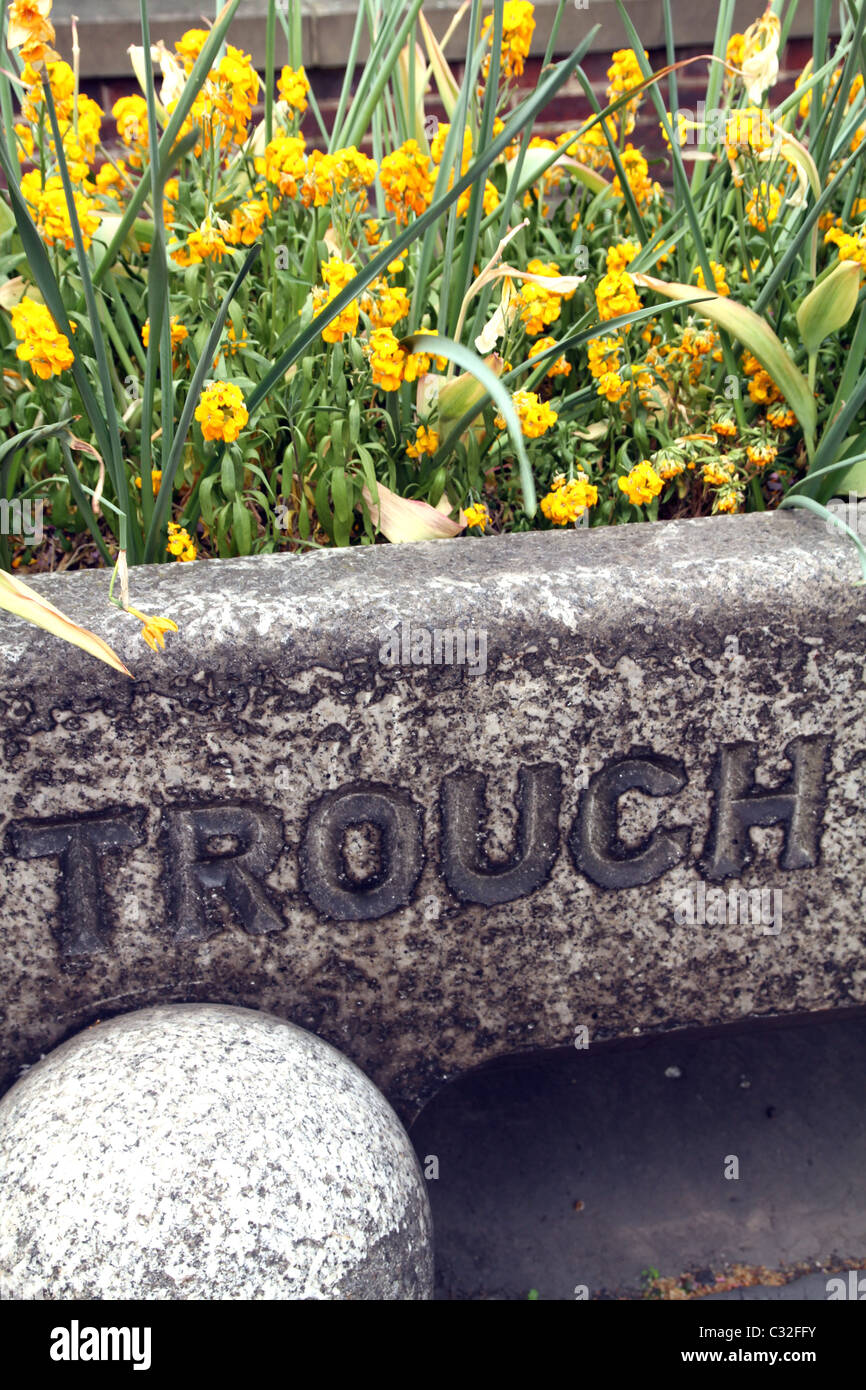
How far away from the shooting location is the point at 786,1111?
1907 mm

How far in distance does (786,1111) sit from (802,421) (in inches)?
45.9

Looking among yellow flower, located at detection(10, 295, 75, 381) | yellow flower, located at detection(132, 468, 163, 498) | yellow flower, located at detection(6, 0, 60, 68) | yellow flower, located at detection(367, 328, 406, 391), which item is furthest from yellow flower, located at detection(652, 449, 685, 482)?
yellow flower, located at detection(6, 0, 60, 68)

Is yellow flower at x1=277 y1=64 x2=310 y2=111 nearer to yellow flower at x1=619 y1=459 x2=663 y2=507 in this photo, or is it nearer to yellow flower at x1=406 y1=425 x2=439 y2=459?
yellow flower at x1=406 y1=425 x2=439 y2=459

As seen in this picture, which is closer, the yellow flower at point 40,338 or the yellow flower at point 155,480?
the yellow flower at point 40,338

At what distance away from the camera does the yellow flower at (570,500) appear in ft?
5.27

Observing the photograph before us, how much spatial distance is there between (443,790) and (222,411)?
0.58 metres

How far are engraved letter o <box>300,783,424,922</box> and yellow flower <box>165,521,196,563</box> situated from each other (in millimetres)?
408

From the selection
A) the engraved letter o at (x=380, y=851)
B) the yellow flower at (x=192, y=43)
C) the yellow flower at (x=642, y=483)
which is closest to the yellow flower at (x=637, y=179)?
the yellow flower at (x=642, y=483)

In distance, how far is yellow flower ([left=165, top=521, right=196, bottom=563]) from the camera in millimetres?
1519

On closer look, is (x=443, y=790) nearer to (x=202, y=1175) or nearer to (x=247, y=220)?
(x=202, y=1175)

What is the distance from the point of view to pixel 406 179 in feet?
5.24

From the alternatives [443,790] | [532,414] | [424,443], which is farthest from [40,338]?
[443,790]

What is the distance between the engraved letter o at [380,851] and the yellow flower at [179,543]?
1.34 ft

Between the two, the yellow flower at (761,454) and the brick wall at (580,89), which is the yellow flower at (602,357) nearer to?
the yellow flower at (761,454)
